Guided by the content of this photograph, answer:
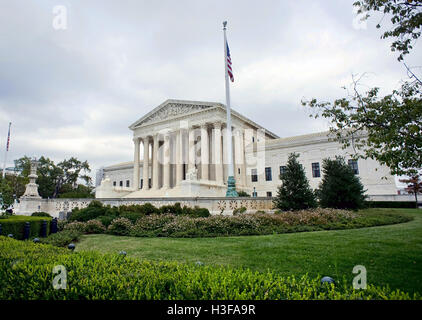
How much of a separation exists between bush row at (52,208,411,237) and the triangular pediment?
96.2 ft

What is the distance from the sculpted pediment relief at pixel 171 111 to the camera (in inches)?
1738

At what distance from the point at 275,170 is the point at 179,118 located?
19.4 metres

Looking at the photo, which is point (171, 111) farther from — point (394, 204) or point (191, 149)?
point (394, 204)

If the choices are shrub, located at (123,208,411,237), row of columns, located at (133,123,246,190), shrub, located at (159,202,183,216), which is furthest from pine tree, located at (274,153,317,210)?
row of columns, located at (133,123,246,190)

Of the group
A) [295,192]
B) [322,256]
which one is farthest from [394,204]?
[322,256]

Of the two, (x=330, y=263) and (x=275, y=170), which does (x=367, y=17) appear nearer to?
(x=330, y=263)

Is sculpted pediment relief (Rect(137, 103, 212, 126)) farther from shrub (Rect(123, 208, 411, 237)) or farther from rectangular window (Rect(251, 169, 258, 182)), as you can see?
shrub (Rect(123, 208, 411, 237))

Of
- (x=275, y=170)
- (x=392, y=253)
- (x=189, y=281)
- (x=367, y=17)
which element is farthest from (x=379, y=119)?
(x=275, y=170)

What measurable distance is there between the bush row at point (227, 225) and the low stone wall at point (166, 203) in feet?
21.0

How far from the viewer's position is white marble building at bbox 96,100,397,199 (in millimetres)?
40688

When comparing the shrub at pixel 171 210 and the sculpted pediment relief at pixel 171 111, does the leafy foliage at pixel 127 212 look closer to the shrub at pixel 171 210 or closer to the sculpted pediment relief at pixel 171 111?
the shrub at pixel 171 210

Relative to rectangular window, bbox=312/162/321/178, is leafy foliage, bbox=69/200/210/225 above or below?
below

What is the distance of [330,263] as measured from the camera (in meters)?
6.37

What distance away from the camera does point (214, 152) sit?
141 feet
